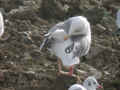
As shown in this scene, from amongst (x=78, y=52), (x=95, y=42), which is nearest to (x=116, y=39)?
(x=95, y=42)

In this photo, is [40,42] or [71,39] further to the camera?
[40,42]

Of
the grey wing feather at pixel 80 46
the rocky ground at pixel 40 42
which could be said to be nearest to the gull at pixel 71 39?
the grey wing feather at pixel 80 46

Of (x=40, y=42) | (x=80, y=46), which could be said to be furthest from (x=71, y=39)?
(x=40, y=42)

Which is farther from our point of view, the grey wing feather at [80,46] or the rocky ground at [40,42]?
the rocky ground at [40,42]

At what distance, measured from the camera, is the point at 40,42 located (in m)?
6.06

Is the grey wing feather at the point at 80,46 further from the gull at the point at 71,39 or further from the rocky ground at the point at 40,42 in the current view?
the rocky ground at the point at 40,42

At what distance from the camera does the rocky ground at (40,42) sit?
5.11 m

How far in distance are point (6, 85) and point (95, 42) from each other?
6.69ft

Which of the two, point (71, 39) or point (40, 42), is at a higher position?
point (71, 39)

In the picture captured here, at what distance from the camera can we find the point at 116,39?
6.57m

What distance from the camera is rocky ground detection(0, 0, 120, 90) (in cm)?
511

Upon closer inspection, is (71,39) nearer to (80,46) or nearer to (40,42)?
(80,46)

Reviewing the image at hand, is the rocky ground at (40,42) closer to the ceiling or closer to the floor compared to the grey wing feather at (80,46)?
closer to the floor

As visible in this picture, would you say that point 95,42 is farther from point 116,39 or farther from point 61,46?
point 61,46
